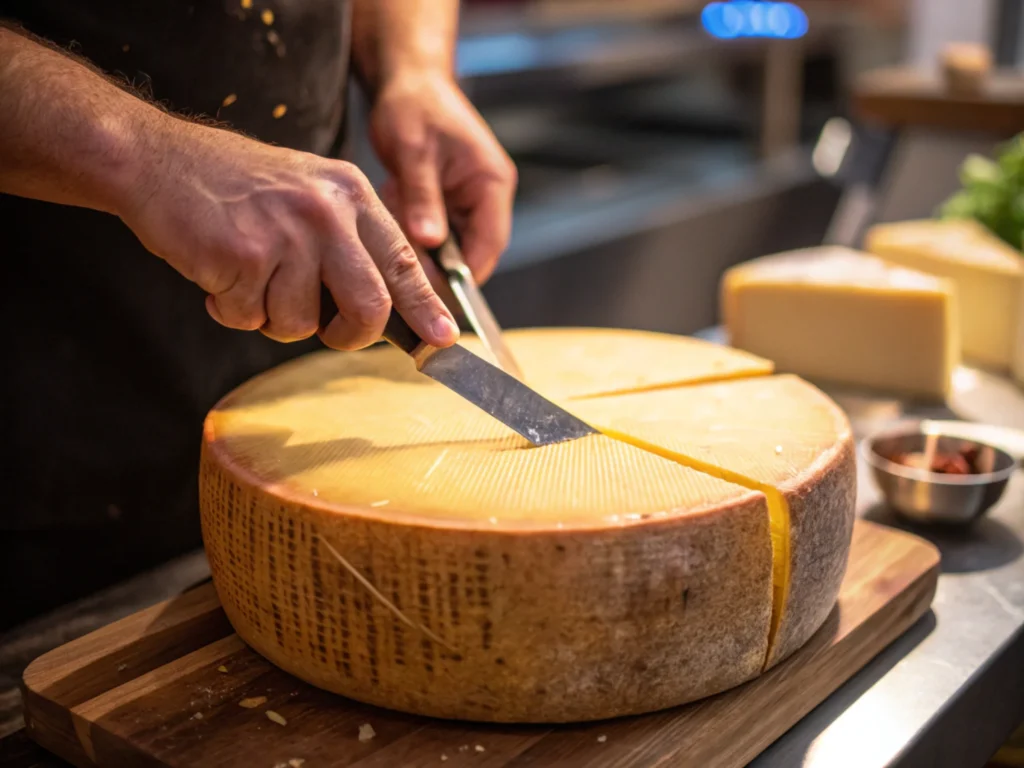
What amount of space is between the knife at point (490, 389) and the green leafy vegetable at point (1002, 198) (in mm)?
1583

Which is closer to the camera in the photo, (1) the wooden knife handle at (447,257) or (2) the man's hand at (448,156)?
(1) the wooden knife handle at (447,257)

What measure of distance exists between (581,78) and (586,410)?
262 centimetres

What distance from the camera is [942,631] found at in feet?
4.42

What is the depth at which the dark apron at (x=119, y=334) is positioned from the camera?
142 centimetres

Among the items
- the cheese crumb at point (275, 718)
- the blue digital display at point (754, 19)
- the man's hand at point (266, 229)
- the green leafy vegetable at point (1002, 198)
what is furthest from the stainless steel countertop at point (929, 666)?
the blue digital display at point (754, 19)

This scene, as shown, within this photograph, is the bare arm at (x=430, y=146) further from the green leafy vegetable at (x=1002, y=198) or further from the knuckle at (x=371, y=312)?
the green leafy vegetable at (x=1002, y=198)

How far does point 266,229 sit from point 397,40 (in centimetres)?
80

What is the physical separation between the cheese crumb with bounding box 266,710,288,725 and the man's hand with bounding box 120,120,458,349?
382 millimetres

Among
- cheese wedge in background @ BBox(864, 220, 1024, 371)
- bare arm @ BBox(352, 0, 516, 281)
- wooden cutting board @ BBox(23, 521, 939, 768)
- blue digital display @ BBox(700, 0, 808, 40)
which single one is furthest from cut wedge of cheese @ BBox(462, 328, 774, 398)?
blue digital display @ BBox(700, 0, 808, 40)

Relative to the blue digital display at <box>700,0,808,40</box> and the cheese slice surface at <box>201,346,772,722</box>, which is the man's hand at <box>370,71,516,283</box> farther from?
the blue digital display at <box>700,0,808,40</box>

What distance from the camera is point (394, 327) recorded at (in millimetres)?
1207

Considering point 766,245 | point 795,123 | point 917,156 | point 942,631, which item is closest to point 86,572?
point 942,631

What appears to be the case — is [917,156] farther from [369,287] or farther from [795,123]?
[369,287]

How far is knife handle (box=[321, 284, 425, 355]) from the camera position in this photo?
1173mm
